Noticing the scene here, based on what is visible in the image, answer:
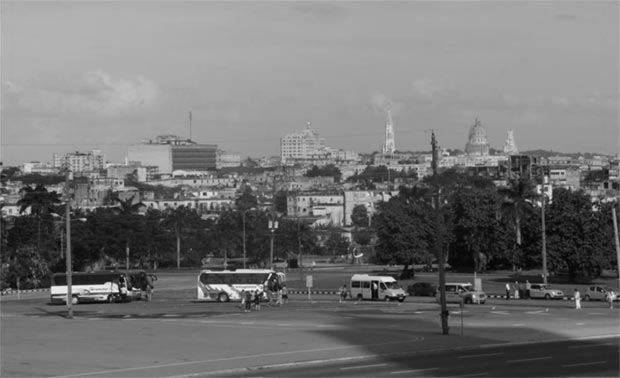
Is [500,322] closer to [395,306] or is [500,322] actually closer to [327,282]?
[395,306]

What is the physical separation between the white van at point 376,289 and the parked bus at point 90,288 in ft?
56.9

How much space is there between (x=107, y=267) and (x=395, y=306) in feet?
298

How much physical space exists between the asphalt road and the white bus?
40.3 ft

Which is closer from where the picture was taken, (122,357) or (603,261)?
(122,357)

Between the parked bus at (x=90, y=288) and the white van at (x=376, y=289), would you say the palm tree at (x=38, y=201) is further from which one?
the white van at (x=376, y=289)

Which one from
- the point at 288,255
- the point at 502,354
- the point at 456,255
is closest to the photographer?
the point at 502,354

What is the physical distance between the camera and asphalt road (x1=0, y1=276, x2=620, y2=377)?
138 feet

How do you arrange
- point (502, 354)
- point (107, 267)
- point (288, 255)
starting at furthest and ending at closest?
point (288, 255) → point (107, 267) → point (502, 354)

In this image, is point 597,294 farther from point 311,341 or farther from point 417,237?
point 311,341

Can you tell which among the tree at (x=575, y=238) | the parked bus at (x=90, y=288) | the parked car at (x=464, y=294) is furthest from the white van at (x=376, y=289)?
→ the tree at (x=575, y=238)

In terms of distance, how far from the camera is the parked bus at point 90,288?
301 ft

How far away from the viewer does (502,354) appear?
45.3m

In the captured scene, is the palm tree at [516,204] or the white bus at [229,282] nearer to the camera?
the white bus at [229,282]

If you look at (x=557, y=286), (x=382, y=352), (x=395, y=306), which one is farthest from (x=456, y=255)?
(x=382, y=352)
